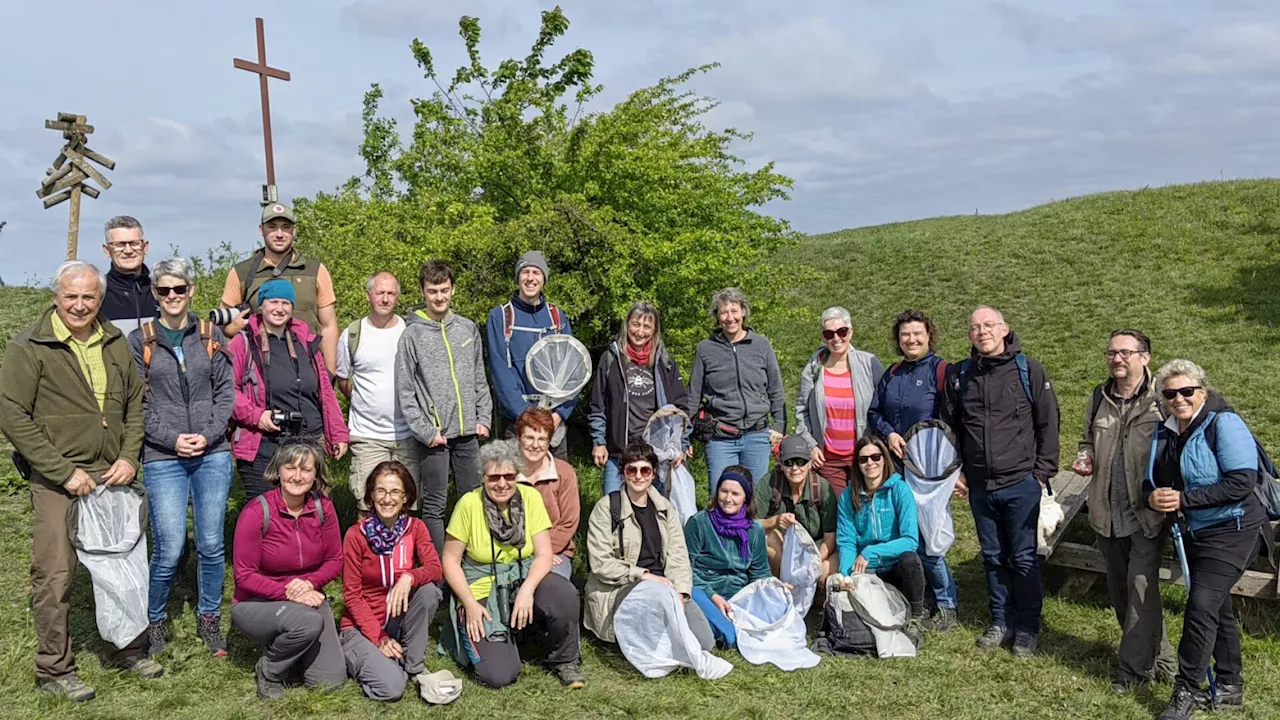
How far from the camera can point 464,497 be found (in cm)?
516

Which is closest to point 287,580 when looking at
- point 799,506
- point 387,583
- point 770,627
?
point 387,583

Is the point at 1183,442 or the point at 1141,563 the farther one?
the point at 1141,563

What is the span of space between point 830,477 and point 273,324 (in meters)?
3.68

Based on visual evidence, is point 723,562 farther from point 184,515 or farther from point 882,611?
point 184,515

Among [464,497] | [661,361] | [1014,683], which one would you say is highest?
[661,361]

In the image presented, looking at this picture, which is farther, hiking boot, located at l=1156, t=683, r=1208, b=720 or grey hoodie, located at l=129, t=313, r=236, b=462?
grey hoodie, located at l=129, t=313, r=236, b=462

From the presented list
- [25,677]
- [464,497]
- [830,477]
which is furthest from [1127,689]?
[25,677]

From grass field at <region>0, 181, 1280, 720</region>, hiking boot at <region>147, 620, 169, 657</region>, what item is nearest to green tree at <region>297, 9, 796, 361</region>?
grass field at <region>0, 181, 1280, 720</region>

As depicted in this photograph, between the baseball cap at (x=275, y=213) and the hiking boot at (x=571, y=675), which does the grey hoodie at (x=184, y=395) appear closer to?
the baseball cap at (x=275, y=213)

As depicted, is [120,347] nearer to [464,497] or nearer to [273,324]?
[273,324]

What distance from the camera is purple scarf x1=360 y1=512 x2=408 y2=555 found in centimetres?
498

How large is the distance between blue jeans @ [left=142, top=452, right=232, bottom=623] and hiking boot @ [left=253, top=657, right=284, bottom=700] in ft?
2.33

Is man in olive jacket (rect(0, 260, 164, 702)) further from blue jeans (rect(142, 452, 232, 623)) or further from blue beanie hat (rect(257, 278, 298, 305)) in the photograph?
blue beanie hat (rect(257, 278, 298, 305))

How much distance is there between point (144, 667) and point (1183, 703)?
5.42 m
